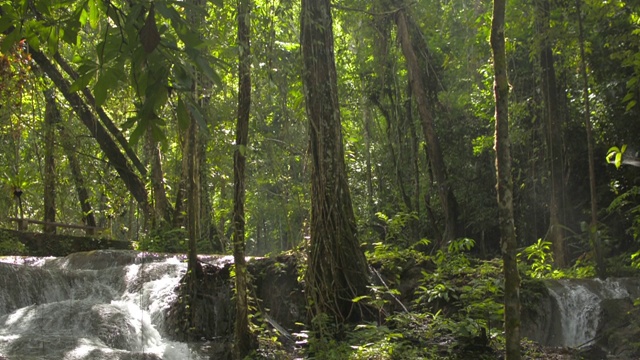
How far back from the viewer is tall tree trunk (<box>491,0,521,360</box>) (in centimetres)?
558

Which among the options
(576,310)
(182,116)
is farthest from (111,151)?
(182,116)

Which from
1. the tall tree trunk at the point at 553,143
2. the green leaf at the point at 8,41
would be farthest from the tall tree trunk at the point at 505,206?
the tall tree trunk at the point at 553,143

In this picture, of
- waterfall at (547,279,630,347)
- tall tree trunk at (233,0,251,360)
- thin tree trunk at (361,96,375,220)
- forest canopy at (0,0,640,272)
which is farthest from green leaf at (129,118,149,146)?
thin tree trunk at (361,96,375,220)

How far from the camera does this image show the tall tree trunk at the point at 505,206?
5.58 meters

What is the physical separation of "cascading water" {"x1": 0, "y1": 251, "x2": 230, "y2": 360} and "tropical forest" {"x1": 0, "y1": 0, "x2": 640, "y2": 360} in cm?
4

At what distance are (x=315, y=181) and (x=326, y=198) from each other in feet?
0.83

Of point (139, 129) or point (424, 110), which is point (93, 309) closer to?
point (139, 129)

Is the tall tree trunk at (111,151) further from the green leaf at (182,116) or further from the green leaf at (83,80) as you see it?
the green leaf at (182,116)

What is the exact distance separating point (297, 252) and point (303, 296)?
658mm

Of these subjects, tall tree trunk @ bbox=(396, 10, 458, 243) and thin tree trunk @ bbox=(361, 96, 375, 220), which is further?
thin tree trunk @ bbox=(361, 96, 375, 220)

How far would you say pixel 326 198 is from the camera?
825cm

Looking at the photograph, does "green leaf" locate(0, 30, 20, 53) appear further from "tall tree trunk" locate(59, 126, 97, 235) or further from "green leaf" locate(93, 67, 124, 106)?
"tall tree trunk" locate(59, 126, 97, 235)

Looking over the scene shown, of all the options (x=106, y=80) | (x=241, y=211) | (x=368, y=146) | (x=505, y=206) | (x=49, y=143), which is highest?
(x=368, y=146)

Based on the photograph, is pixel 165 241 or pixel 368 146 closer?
pixel 165 241
